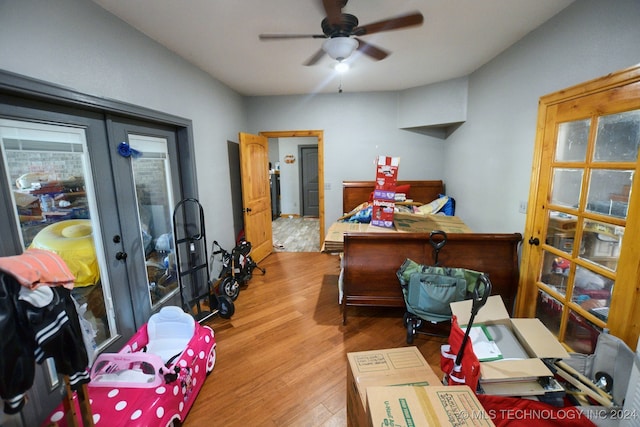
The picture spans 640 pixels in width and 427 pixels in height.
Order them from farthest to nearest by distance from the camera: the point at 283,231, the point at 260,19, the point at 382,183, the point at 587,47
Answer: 1. the point at 283,231
2. the point at 382,183
3. the point at 260,19
4. the point at 587,47

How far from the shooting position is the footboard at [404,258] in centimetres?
234

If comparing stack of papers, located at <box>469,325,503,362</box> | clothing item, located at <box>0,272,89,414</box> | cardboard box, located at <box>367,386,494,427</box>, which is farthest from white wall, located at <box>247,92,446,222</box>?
clothing item, located at <box>0,272,89,414</box>

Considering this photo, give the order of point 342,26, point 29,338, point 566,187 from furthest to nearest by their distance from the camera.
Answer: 1. point 566,187
2. point 342,26
3. point 29,338

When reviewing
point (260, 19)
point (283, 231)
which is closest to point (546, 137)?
point (260, 19)

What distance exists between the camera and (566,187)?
1.97 m

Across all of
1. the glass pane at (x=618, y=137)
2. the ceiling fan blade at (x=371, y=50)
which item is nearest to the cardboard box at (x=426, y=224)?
the glass pane at (x=618, y=137)

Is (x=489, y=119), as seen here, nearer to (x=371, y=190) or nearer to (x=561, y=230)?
(x=561, y=230)

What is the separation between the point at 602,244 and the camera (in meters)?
1.67

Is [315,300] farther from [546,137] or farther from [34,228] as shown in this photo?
[546,137]

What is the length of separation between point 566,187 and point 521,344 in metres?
1.22

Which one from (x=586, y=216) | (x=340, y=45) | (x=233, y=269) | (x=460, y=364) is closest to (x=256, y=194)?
(x=233, y=269)

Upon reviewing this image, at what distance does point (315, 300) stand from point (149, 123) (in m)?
2.40

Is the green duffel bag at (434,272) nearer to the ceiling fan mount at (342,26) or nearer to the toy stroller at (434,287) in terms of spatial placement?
the toy stroller at (434,287)

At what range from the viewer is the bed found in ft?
7.67
